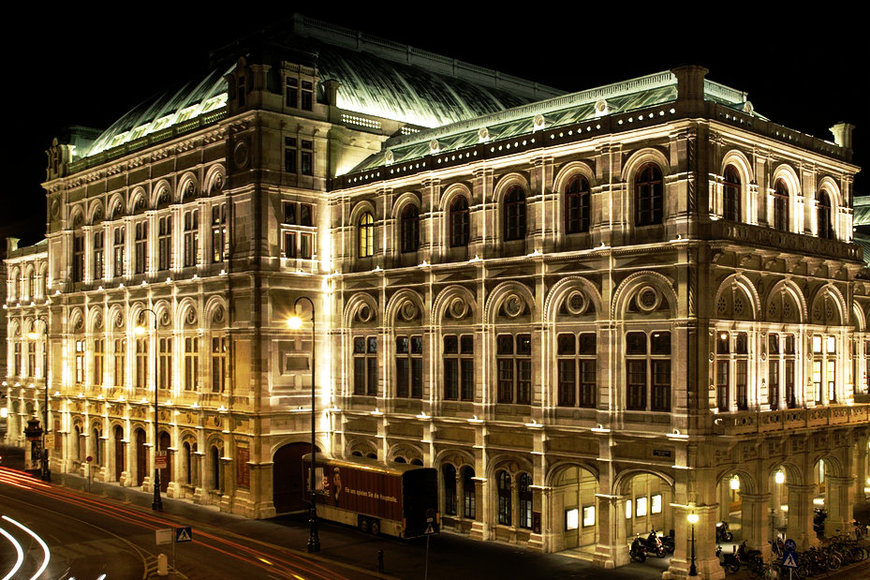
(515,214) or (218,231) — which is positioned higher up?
(218,231)

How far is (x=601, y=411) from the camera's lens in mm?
43094

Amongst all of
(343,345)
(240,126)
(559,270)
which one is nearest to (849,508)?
(559,270)

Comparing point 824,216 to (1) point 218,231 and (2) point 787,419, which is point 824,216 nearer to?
(2) point 787,419

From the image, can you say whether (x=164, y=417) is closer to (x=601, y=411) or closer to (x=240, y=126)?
(x=240, y=126)

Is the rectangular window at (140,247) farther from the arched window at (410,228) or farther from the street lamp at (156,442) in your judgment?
the arched window at (410,228)

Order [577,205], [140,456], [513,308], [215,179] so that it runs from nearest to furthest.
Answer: [577,205] → [513,308] → [215,179] → [140,456]

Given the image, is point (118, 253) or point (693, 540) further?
point (118, 253)

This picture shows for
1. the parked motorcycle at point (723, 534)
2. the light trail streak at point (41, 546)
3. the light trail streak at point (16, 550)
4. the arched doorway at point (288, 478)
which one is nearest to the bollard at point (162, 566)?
the light trail streak at point (41, 546)

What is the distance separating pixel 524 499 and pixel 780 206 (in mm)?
18780

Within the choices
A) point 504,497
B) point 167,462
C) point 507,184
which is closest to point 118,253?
point 167,462

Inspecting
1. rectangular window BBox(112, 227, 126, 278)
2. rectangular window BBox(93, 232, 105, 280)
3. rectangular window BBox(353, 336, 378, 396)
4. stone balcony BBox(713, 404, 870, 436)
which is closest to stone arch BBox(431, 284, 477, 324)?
rectangular window BBox(353, 336, 378, 396)

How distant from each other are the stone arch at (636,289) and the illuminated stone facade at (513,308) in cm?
10

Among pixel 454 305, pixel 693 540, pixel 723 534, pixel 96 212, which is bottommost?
pixel 723 534

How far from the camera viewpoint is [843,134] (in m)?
50.0
